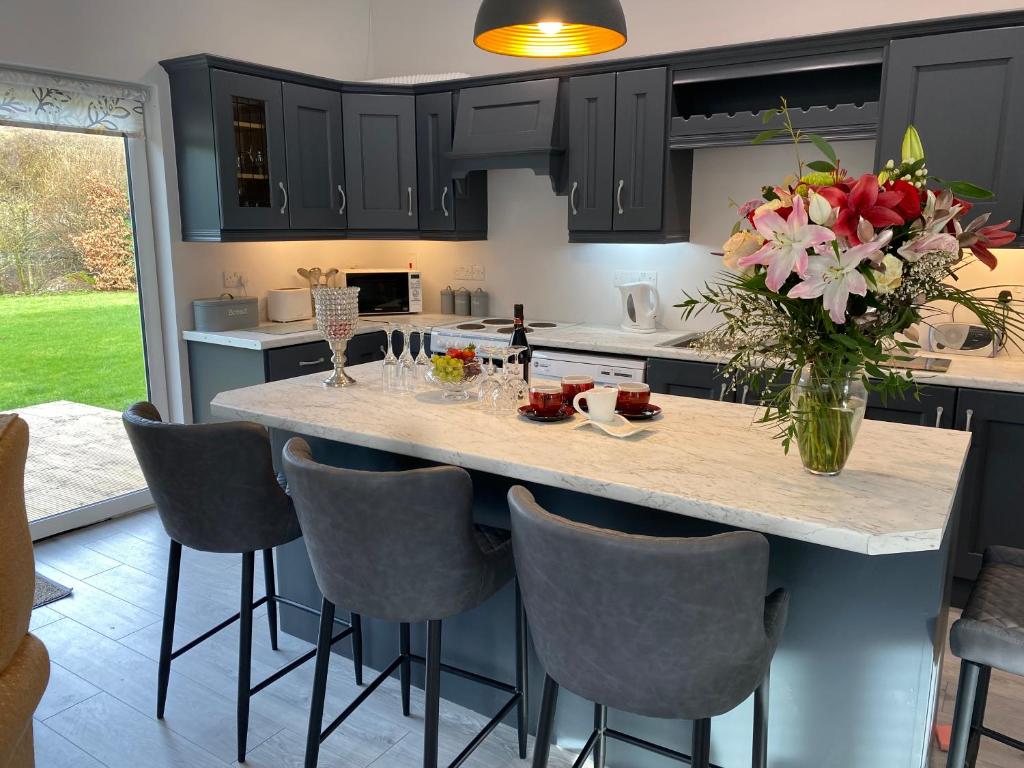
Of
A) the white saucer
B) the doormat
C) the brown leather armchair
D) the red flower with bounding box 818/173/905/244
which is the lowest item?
the doormat

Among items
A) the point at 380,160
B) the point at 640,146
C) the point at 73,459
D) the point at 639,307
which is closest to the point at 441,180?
the point at 380,160

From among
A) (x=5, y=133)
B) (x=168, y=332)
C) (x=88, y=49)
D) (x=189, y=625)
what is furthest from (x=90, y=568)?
(x=88, y=49)

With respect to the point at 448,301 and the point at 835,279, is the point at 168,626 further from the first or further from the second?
the point at 448,301

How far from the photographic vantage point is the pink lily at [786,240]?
4.84 ft

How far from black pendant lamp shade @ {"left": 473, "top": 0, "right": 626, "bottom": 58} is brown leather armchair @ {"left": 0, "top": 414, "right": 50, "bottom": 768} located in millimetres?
1617

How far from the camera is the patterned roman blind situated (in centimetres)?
361

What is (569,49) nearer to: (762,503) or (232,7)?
(762,503)

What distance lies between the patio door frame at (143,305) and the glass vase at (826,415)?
12.1 feet

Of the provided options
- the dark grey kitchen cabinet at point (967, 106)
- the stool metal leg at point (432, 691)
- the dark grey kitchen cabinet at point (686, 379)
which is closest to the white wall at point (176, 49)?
the dark grey kitchen cabinet at point (686, 379)

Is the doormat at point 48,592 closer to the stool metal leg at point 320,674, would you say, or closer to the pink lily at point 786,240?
the stool metal leg at point 320,674

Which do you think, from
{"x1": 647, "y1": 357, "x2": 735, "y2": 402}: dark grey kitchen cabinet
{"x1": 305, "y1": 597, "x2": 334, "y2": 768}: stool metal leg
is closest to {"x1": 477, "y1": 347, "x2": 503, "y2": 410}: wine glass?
{"x1": 305, "y1": 597, "x2": 334, "y2": 768}: stool metal leg

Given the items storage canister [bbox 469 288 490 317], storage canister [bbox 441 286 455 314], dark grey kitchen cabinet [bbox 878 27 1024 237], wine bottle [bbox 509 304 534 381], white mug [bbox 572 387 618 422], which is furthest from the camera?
storage canister [bbox 441 286 455 314]

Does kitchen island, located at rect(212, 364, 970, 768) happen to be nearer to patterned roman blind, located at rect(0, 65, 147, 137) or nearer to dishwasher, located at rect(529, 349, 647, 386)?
dishwasher, located at rect(529, 349, 647, 386)

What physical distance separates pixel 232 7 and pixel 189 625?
11.1 ft
